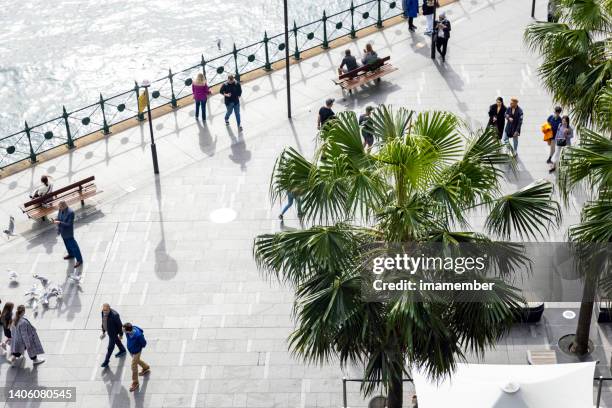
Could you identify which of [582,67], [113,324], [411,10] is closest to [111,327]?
[113,324]

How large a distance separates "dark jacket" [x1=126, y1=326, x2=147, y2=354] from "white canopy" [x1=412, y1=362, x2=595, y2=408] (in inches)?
204

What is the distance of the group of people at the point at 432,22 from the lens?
28.2m

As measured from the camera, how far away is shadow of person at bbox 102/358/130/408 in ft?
58.8

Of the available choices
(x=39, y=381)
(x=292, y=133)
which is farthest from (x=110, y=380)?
(x=292, y=133)

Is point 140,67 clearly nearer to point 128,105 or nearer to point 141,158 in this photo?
point 128,105

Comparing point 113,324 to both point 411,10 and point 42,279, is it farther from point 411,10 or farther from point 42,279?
point 411,10

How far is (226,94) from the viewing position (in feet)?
83.8

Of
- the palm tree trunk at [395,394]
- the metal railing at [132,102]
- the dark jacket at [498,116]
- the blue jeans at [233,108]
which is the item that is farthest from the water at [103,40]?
the palm tree trunk at [395,394]

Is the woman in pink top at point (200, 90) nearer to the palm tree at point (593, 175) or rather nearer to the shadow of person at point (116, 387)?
the shadow of person at point (116, 387)

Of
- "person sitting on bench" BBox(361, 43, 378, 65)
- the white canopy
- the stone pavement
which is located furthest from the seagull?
the white canopy

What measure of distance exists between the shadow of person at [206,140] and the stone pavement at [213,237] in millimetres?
32

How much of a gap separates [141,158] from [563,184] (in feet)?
41.8

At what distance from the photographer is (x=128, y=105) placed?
101 ft

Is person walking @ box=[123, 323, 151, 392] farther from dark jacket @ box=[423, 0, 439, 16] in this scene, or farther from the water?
dark jacket @ box=[423, 0, 439, 16]
